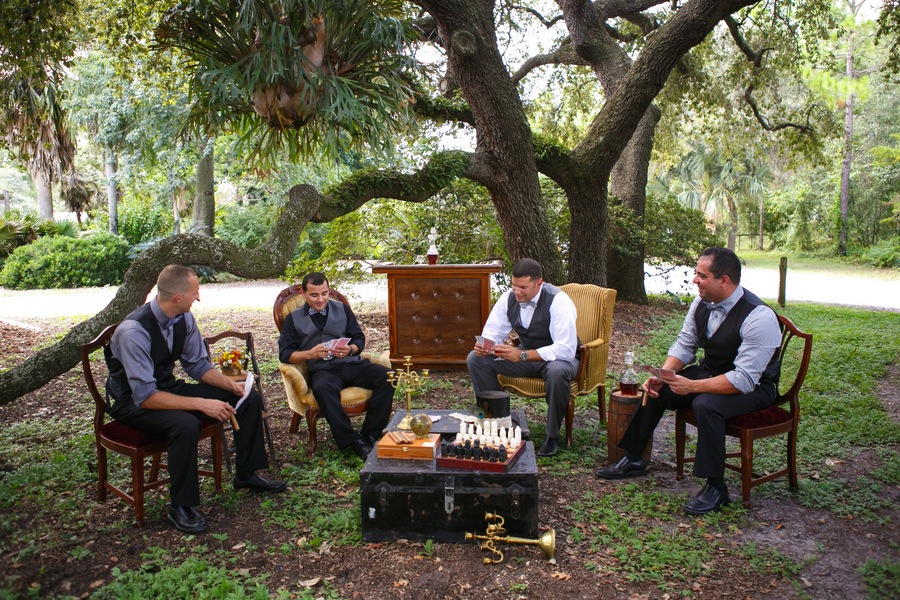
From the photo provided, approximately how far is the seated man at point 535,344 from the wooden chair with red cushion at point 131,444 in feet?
6.28

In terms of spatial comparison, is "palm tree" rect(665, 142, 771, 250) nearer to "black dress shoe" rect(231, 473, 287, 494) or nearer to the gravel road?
the gravel road

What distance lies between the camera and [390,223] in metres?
10.4

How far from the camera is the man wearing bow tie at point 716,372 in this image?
4.07 m

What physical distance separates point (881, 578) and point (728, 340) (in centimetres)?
148

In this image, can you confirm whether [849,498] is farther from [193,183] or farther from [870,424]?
[193,183]

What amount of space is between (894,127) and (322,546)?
1238 inches

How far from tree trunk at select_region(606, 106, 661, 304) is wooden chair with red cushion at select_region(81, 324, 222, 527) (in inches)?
361

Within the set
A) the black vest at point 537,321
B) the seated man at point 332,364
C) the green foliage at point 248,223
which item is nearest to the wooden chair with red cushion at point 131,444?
the seated man at point 332,364

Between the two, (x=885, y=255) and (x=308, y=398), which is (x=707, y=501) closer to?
(x=308, y=398)

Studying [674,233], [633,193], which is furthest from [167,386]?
[674,233]

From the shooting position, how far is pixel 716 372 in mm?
4434

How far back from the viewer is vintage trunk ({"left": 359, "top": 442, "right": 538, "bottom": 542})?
3604 millimetres

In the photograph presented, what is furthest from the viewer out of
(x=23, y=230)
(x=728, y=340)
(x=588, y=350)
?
(x=23, y=230)

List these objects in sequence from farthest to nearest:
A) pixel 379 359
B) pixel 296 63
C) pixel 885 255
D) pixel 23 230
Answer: pixel 885 255 < pixel 23 230 < pixel 296 63 < pixel 379 359
